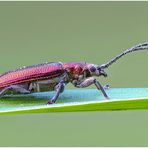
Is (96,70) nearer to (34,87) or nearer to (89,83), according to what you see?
(89,83)

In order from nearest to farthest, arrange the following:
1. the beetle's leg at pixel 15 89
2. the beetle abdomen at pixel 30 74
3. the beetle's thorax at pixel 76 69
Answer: the beetle's leg at pixel 15 89 → the beetle abdomen at pixel 30 74 → the beetle's thorax at pixel 76 69

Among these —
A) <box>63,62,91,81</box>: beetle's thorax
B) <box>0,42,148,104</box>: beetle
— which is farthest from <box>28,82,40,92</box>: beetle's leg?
<box>63,62,91,81</box>: beetle's thorax

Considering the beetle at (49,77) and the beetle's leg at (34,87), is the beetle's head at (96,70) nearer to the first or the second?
the beetle at (49,77)

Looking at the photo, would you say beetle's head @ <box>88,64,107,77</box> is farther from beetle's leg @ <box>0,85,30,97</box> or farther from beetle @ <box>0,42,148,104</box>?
beetle's leg @ <box>0,85,30,97</box>

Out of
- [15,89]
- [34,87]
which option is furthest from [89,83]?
[15,89]

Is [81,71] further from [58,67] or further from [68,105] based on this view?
[68,105]

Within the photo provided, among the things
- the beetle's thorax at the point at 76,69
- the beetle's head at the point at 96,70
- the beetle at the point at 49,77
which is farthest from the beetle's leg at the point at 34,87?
Result: the beetle's head at the point at 96,70

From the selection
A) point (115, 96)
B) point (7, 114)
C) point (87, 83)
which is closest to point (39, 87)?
point (87, 83)
